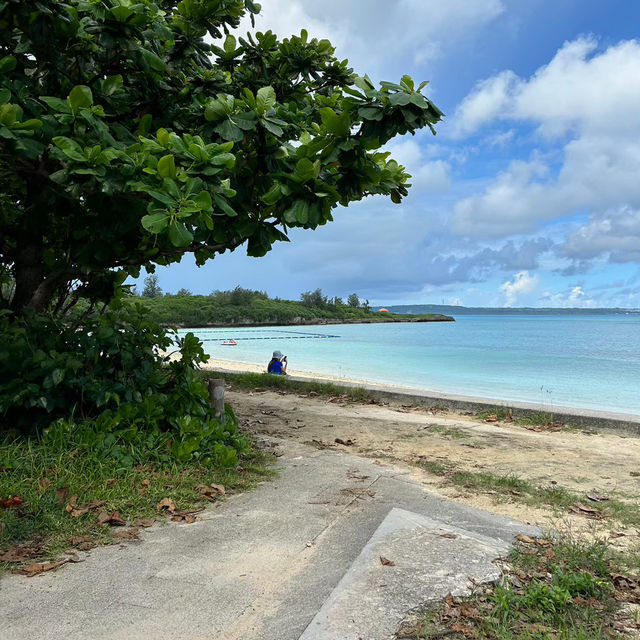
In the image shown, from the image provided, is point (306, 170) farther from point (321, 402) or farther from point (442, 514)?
point (321, 402)

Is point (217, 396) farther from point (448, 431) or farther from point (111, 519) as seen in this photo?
point (448, 431)

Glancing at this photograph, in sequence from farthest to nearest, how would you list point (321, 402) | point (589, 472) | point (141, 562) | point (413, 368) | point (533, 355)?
point (533, 355) → point (413, 368) → point (321, 402) → point (589, 472) → point (141, 562)

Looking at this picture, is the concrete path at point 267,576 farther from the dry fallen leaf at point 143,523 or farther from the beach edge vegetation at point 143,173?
the beach edge vegetation at point 143,173

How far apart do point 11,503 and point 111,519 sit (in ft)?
2.05

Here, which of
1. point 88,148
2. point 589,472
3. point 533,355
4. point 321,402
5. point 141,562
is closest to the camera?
point 141,562

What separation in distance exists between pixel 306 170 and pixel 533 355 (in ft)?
109

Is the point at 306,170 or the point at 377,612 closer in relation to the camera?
the point at 377,612

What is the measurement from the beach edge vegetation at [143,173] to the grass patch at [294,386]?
3606mm

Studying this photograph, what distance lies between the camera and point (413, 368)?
23.9 m

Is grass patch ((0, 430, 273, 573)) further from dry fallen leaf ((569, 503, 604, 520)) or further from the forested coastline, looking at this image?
the forested coastline

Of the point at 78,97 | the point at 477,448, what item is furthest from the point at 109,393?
the point at 477,448

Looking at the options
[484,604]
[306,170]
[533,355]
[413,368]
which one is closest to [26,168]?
[306,170]

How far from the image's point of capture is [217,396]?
17.3 feet

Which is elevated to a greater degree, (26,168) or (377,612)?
(26,168)
